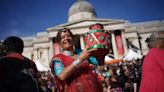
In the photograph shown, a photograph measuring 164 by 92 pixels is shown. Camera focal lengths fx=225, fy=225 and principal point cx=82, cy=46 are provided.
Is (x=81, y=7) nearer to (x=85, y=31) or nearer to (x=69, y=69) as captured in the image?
(x=85, y=31)

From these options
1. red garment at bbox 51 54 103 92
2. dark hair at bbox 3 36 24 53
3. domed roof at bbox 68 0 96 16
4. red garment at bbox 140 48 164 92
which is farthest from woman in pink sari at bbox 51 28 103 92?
domed roof at bbox 68 0 96 16

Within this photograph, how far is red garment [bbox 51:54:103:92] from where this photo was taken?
2719 millimetres

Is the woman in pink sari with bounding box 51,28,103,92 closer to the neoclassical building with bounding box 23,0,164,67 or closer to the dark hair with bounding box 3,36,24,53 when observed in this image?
the dark hair with bounding box 3,36,24,53

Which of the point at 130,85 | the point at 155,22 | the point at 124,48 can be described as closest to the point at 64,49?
the point at 130,85

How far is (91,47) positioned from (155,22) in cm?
5110

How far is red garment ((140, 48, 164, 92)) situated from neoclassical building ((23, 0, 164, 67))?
36.2 meters

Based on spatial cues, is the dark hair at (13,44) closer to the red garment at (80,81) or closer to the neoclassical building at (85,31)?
the red garment at (80,81)

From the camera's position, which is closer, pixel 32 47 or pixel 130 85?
pixel 130 85

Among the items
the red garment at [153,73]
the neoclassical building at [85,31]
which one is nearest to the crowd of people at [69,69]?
the red garment at [153,73]

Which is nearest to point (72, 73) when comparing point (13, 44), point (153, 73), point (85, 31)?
point (153, 73)

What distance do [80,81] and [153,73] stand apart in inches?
35.1

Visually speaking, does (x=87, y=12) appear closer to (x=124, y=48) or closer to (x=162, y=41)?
(x=124, y=48)

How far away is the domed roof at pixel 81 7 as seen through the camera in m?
50.6

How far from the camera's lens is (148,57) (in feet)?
9.57
